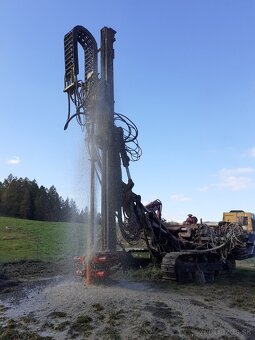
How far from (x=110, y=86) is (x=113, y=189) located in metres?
3.14

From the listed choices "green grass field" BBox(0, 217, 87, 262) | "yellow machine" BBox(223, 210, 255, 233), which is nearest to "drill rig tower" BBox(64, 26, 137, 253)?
"green grass field" BBox(0, 217, 87, 262)

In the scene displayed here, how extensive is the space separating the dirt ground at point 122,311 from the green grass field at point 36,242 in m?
8.57

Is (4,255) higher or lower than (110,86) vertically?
lower

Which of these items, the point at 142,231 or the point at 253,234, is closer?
the point at 142,231

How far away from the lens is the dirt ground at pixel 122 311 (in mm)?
7676

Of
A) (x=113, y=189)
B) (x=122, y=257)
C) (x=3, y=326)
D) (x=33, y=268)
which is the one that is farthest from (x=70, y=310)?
(x=33, y=268)

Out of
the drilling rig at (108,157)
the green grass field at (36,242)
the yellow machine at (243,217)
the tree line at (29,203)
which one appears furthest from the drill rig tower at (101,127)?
the tree line at (29,203)

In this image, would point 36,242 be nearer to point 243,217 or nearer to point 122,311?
point 243,217

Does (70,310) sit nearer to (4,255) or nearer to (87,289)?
(87,289)

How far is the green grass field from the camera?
79.4ft

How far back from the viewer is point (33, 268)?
17.3 metres

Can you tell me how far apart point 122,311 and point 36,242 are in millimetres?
24294

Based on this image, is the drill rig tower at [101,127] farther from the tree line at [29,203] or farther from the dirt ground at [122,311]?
the tree line at [29,203]

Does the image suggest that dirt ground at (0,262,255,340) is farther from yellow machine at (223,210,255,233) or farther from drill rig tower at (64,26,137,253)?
yellow machine at (223,210,255,233)
